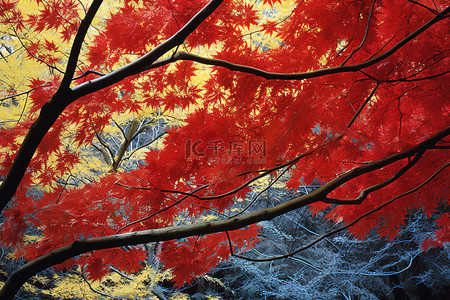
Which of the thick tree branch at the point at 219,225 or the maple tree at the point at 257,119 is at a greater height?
the maple tree at the point at 257,119

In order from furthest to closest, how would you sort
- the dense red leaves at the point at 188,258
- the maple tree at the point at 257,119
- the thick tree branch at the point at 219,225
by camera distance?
the dense red leaves at the point at 188,258 → the maple tree at the point at 257,119 → the thick tree branch at the point at 219,225

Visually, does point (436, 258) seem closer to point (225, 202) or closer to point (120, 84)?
point (225, 202)

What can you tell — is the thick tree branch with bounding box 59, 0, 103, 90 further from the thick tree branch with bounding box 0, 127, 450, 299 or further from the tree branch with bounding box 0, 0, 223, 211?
the thick tree branch with bounding box 0, 127, 450, 299

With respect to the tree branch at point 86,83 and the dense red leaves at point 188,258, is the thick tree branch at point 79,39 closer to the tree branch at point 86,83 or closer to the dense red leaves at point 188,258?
the tree branch at point 86,83

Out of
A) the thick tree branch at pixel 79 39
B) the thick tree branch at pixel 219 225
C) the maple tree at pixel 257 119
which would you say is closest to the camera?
the thick tree branch at pixel 79 39

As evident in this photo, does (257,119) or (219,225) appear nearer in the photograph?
(219,225)

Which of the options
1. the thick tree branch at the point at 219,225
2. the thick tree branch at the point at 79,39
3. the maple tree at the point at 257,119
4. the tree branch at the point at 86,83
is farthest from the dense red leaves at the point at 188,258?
the thick tree branch at the point at 79,39

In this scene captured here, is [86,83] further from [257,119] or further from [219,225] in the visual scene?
[257,119]

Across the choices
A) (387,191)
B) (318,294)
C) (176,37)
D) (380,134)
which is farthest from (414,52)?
(318,294)

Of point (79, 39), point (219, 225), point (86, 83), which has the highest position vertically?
point (79, 39)

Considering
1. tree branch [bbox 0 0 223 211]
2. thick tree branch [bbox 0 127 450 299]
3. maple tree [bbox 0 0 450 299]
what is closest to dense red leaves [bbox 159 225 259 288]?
maple tree [bbox 0 0 450 299]

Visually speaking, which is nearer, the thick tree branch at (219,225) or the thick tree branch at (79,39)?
the thick tree branch at (79,39)

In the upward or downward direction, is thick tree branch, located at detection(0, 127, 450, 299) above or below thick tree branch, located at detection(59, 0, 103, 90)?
below

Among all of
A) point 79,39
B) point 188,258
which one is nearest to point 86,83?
point 79,39
